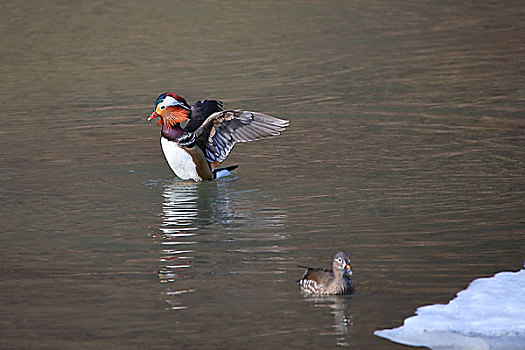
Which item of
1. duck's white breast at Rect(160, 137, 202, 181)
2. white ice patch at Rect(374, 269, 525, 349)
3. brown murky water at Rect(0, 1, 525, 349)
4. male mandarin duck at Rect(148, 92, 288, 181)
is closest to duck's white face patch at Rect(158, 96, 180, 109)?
male mandarin duck at Rect(148, 92, 288, 181)

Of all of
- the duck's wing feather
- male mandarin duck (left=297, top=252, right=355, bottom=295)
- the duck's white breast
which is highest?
the duck's wing feather

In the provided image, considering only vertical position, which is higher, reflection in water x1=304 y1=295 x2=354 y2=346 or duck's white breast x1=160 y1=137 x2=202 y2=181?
duck's white breast x1=160 y1=137 x2=202 y2=181

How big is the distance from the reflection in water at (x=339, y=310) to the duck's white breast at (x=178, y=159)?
3.83 meters

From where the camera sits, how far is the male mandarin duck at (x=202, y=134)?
411 inches

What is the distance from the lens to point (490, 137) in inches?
470

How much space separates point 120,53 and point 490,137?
10150 mm

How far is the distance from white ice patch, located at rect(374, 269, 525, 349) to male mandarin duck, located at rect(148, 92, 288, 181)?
4216mm

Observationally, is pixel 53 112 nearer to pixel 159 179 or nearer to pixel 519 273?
pixel 159 179

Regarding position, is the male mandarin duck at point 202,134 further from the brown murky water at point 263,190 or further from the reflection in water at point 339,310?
the reflection in water at point 339,310

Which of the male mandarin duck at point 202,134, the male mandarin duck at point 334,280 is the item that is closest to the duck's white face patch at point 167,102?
the male mandarin duck at point 202,134

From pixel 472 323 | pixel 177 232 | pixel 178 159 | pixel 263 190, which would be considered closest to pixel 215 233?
pixel 177 232

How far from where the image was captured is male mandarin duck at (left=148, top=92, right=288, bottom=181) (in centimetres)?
1043

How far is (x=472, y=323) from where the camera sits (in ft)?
20.4

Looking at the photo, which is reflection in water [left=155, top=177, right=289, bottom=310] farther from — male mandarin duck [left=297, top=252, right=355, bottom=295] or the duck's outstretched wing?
male mandarin duck [left=297, top=252, right=355, bottom=295]
